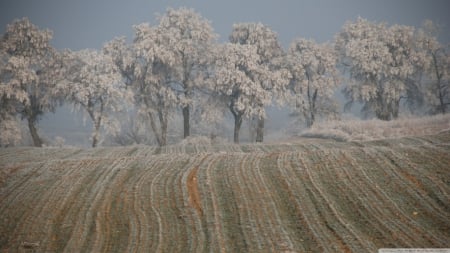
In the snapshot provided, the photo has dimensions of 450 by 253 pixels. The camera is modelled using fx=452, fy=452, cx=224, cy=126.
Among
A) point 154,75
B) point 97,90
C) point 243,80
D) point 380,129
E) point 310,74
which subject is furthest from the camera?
point 310,74

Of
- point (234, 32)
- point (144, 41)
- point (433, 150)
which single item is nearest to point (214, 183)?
point (433, 150)

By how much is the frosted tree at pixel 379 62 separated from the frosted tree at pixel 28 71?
126ft

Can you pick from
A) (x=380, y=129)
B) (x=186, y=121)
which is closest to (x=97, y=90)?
(x=186, y=121)

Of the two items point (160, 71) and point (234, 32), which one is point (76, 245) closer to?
point (160, 71)

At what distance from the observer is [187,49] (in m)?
55.6

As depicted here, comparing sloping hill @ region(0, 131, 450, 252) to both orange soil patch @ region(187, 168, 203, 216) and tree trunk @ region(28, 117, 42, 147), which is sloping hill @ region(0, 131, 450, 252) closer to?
orange soil patch @ region(187, 168, 203, 216)

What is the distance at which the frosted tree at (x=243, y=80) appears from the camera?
53656mm

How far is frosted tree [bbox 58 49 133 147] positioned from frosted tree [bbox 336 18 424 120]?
3090 centimetres

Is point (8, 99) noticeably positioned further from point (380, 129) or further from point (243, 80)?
point (380, 129)

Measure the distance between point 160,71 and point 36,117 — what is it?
53.3 ft

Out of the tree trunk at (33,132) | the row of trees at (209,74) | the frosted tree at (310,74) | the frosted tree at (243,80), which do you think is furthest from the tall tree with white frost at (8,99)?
the frosted tree at (310,74)

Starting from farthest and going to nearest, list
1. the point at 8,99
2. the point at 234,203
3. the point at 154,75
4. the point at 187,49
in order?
1. the point at 154,75
2. the point at 187,49
3. the point at 8,99
4. the point at 234,203

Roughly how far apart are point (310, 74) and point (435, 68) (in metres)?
17.7

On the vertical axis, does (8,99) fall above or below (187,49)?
below
